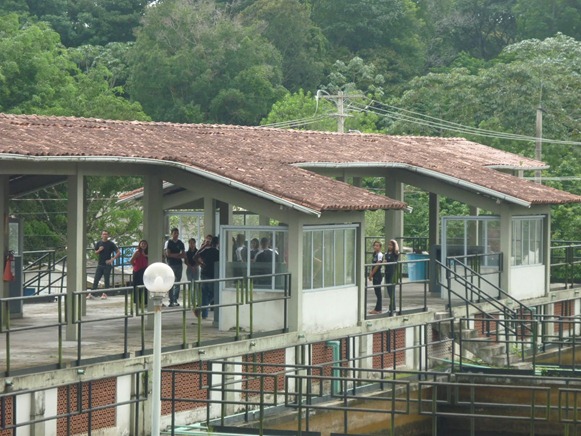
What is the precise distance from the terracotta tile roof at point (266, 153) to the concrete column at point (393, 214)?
0.77m

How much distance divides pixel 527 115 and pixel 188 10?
939 inches

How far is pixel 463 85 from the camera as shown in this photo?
2704 inches

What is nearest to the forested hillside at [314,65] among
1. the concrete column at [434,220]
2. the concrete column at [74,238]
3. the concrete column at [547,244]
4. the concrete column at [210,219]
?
the concrete column at [434,220]

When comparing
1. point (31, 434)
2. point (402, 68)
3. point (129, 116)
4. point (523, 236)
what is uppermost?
point (402, 68)

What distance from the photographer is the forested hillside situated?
5597 cm

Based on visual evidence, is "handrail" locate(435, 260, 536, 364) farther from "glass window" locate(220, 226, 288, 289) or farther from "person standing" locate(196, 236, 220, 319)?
"person standing" locate(196, 236, 220, 319)

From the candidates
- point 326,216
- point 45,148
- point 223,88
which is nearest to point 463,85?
point 223,88

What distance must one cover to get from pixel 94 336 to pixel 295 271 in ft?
12.5

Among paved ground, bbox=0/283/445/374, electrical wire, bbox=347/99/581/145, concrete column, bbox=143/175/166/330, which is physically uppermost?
electrical wire, bbox=347/99/581/145

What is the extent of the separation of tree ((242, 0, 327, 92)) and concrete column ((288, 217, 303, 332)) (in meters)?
60.2

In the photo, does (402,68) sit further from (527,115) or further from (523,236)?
(523,236)

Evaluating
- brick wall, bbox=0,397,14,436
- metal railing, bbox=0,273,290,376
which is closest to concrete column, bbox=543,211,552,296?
metal railing, bbox=0,273,290,376

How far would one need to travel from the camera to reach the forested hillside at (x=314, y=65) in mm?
55969

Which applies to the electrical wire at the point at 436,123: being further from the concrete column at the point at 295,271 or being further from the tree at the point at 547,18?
the concrete column at the point at 295,271
